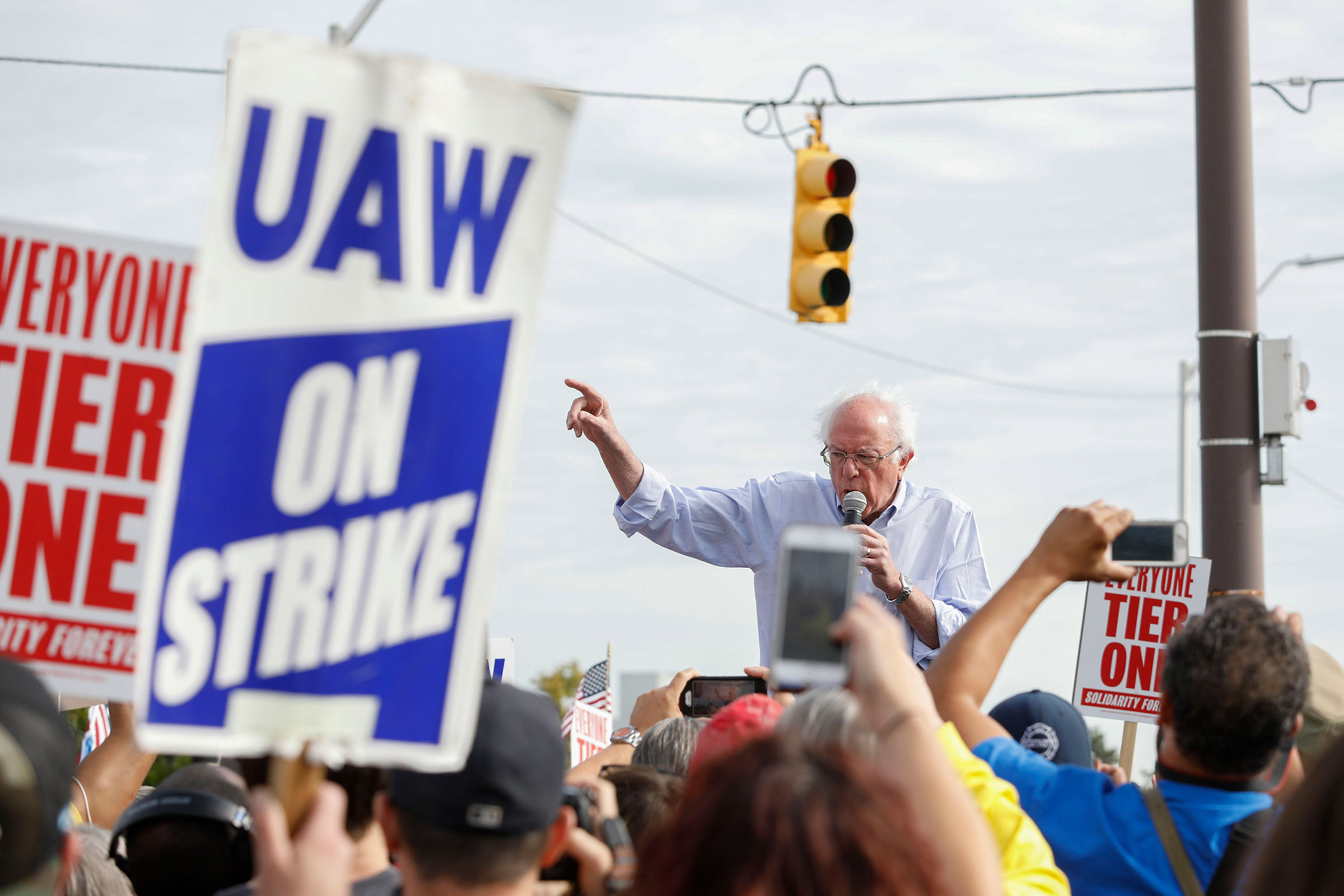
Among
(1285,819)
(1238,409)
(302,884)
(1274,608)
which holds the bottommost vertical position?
(302,884)

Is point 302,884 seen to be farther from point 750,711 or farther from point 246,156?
point 750,711

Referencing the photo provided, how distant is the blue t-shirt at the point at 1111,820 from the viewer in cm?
280

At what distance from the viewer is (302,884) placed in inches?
66.5

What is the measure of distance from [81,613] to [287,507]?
1.02 m

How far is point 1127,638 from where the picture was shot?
20.5 feet

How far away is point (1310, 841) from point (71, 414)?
2286 mm

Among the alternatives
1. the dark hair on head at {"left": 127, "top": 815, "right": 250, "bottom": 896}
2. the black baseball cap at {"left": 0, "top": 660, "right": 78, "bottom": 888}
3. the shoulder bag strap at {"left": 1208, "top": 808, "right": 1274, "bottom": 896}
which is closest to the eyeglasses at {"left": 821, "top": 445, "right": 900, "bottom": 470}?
the shoulder bag strap at {"left": 1208, "top": 808, "right": 1274, "bottom": 896}

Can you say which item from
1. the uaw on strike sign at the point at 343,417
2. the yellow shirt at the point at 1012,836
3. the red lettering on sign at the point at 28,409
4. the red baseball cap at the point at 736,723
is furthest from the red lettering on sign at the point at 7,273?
the yellow shirt at the point at 1012,836

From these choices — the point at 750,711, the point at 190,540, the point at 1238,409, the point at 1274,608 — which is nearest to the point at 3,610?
the point at 190,540

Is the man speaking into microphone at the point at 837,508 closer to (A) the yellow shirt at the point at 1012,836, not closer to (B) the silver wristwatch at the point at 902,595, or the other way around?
(B) the silver wristwatch at the point at 902,595

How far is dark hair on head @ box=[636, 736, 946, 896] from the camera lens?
146cm

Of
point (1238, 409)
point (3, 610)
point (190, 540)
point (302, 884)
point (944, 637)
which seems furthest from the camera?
point (1238, 409)

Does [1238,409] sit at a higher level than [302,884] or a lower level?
higher

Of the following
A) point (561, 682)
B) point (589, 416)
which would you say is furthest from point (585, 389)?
point (561, 682)
